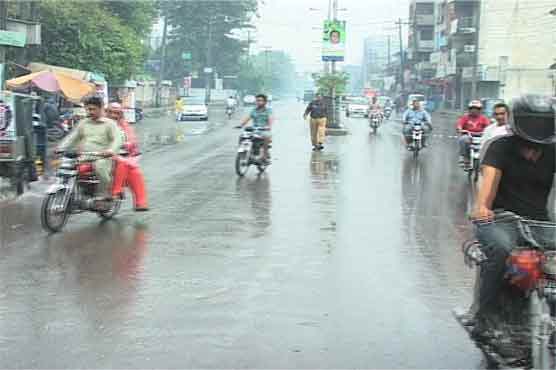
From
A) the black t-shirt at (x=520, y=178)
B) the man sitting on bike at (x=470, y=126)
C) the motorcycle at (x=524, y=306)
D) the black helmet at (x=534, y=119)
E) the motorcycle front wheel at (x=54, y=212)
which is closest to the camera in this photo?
A: the motorcycle at (x=524, y=306)

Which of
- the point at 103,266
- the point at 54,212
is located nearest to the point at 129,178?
the point at 54,212

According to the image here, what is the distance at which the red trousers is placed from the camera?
421 inches

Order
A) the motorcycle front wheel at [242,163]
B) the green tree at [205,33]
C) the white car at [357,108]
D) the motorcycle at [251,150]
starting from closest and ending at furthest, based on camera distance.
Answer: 1. the motorcycle front wheel at [242,163]
2. the motorcycle at [251,150]
3. the white car at [357,108]
4. the green tree at [205,33]

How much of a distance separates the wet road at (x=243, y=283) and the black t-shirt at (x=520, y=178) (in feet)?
3.28

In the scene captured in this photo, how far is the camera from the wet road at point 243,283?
527 cm

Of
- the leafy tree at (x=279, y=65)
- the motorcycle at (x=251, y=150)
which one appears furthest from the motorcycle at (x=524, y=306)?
the leafy tree at (x=279, y=65)

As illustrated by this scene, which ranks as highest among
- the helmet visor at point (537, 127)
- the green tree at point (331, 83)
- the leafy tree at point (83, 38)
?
the leafy tree at point (83, 38)

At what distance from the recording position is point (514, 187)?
496cm

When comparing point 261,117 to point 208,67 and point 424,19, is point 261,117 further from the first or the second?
point 424,19

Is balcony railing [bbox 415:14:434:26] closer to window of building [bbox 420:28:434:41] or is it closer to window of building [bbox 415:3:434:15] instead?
window of building [bbox 415:3:434:15]

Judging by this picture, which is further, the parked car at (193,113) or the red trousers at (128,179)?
the parked car at (193,113)

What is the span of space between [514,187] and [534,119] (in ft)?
1.53

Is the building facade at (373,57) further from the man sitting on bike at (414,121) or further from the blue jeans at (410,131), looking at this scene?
the blue jeans at (410,131)

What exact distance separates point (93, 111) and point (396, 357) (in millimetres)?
6219
